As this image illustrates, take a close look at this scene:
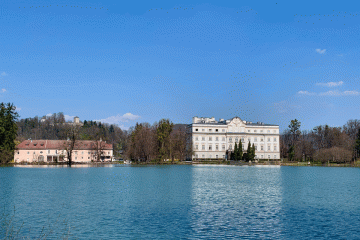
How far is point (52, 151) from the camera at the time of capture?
9412 centimetres

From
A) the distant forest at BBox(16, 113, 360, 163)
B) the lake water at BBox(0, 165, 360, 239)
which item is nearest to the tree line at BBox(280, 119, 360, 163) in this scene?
the distant forest at BBox(16, 113, 360, 163)

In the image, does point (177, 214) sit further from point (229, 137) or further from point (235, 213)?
point (229, 137)

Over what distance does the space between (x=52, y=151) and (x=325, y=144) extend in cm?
7641

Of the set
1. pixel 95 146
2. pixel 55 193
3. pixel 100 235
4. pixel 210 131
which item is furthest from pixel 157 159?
pixel 100 235

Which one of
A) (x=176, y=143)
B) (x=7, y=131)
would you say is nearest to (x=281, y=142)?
(x=176, y=143)

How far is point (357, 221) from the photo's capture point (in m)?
18.8

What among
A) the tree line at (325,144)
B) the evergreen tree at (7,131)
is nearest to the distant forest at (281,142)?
the tree line at (325,144)

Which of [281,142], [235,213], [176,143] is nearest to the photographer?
[235,213]

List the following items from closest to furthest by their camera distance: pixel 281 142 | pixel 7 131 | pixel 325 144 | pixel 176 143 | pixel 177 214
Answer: pixel 177 214 < pixel 7 131 < pixel 176 143 < pixel 325 144 < pixel 281 142

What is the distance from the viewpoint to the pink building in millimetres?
90688

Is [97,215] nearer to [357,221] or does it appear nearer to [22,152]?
[357,221]

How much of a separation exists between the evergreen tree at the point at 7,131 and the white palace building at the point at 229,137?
49.8 metres

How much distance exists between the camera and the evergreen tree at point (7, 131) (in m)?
75.1

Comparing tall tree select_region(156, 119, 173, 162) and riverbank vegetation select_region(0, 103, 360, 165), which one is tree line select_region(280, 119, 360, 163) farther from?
tall tree select_region(156, 119, 173, 162)
